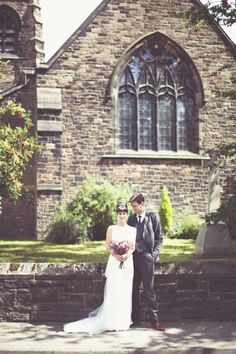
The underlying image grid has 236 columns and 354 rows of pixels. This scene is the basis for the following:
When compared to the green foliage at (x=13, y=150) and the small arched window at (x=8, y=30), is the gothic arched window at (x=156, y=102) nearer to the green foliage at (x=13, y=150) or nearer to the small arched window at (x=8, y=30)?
the small arched window at (x=8, y=30)

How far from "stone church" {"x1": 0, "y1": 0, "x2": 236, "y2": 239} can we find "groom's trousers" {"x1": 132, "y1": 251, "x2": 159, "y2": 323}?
10.9m

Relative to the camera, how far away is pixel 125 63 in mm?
19750

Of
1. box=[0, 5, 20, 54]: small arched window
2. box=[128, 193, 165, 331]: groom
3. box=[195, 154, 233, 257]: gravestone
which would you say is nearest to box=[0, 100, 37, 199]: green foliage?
box=[128, 193, 165, 331]: groom

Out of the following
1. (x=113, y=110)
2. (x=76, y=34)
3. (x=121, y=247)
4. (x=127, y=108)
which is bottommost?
(x=121, y=247)

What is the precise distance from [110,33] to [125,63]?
4.01 feet

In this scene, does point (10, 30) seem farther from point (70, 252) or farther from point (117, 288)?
point (117, 288)

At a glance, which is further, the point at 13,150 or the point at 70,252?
the point at 70,252

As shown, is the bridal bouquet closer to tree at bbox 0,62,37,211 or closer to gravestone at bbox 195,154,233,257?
tree at bbox 0,62,37,211

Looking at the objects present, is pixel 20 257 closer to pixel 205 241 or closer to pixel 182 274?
pixel 205 241

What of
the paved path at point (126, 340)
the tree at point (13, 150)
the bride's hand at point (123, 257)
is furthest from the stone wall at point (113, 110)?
the paved path at point (126, 340)

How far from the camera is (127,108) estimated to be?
19969mm

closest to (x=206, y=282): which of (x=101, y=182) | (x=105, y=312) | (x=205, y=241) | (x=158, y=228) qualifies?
(x=158, y=228)

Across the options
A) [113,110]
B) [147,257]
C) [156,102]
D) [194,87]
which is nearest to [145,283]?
[147,257]

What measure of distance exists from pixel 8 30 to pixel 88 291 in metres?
18.4
